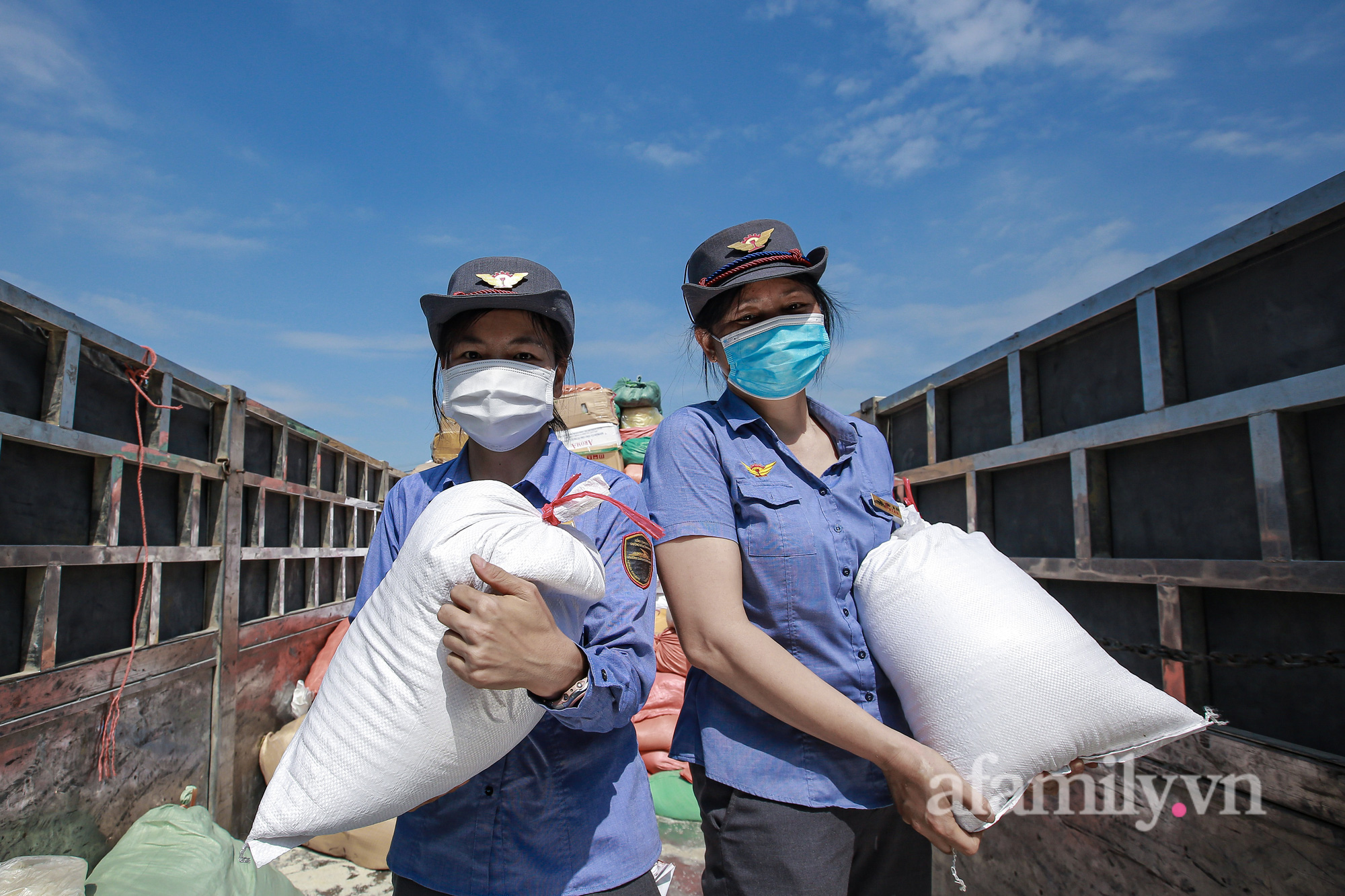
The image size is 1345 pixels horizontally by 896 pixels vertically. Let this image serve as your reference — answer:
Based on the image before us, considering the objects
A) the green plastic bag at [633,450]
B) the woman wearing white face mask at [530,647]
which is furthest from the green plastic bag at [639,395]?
the woman wearing white face mask at [530,647]

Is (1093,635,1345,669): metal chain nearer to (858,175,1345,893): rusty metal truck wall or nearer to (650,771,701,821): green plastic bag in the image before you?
(858,175,1345,893): rusty metal truck wall

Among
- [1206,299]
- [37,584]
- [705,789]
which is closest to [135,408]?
[37,584]

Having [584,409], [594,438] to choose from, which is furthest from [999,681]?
[584,409]

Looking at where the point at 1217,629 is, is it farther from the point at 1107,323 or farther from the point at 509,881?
the point at 509,881

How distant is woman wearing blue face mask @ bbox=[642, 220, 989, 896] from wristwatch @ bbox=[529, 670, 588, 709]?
26 centimetres

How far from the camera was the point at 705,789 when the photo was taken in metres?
1.24

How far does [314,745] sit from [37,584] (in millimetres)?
1621

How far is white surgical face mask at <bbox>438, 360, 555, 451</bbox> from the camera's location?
1.36 metres

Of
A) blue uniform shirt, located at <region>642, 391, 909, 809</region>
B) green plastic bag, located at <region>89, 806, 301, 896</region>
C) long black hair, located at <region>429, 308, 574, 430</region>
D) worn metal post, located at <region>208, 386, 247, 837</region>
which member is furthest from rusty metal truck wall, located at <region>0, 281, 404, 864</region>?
blue uniform shirt, located at <region>642, 391, 909, 809</region>

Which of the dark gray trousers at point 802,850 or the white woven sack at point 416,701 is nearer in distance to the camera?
the white woven sack at point 416,701

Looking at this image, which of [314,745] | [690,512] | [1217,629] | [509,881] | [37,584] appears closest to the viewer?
[314,745]

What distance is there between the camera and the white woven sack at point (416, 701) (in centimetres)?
92

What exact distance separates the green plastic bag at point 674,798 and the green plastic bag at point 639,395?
3366 mm

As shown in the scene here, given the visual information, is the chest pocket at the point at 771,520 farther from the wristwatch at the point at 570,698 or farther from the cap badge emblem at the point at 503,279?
the cap badge emblem at the point at 503,279
